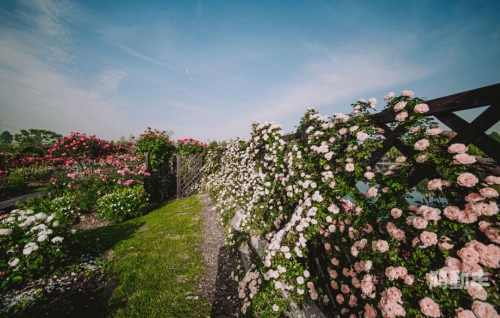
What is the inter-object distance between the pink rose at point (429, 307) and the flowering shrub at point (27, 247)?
15.4 feet

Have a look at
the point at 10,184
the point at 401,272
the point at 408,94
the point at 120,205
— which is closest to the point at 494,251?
the point at 401,272

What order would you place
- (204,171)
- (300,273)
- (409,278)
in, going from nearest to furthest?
(409,278)
(300,273)
(204,171)

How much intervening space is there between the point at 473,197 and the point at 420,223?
314 millimetres

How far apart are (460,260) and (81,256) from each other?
18.0ft

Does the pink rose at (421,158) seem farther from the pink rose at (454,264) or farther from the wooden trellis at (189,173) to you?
the wooden trellis at (189,173)

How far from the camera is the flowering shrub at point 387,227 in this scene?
108cm

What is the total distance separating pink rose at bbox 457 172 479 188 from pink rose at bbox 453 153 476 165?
9 cm

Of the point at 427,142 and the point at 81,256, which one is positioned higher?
the point at 427,142

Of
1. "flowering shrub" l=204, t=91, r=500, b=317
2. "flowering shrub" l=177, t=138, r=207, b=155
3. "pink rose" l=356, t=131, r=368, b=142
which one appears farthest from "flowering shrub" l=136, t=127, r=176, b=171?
"pink rose" l=356, t=131, r=368, b=142

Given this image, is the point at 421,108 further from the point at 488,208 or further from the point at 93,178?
→ the point at 93,178

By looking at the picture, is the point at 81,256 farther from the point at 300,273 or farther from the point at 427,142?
the point at 427,142

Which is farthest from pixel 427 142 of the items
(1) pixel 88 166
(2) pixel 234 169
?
(1) pixel 88 166

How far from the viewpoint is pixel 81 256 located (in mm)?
3672

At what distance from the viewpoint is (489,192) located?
105 centimetres
